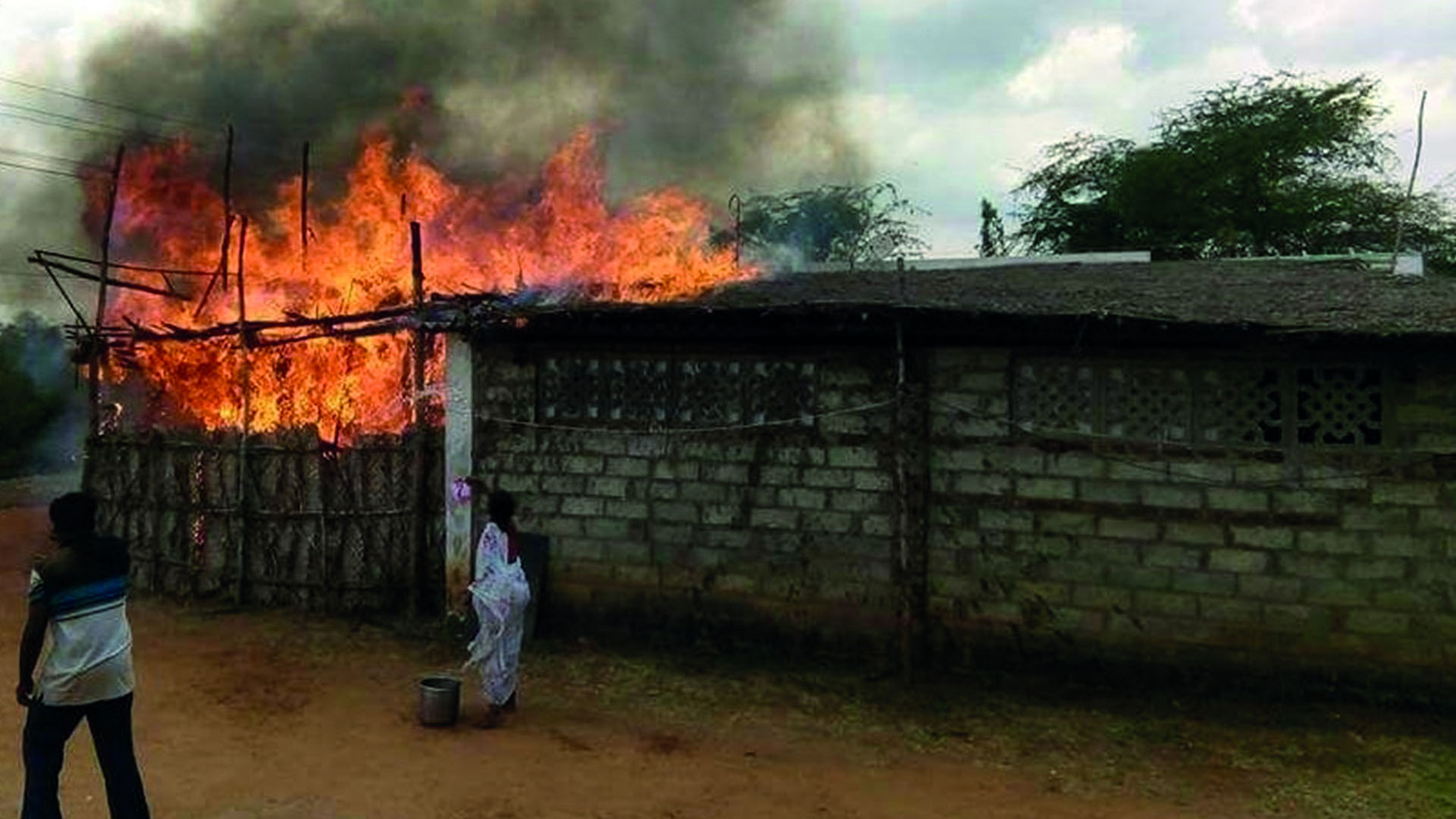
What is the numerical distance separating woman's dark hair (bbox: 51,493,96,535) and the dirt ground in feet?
5.88

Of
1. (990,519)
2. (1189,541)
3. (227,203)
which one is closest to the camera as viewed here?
(1189,541)

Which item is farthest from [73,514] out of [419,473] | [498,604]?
[419,473]

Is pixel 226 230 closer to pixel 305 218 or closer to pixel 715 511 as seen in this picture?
pixel 305 218

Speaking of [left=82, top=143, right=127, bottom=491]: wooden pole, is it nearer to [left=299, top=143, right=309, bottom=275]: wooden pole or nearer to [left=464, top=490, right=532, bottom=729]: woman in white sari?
[left=299, top=143, right=309, bottom=275]: wooden pole

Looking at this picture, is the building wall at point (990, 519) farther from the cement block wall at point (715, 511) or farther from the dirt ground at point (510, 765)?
the dirt ground at point (510, 765)

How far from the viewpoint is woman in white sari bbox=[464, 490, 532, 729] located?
6.87m

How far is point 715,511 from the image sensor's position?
8.65m

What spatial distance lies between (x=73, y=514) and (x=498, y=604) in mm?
2836

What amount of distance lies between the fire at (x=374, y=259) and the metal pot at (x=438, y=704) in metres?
4.03

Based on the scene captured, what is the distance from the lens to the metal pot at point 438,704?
684 cm

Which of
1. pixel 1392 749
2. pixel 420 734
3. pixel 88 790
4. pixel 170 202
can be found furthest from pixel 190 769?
pixel 170 202

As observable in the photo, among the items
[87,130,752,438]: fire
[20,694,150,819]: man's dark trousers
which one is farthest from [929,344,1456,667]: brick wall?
[20,694,150,819]: man's dark trousers

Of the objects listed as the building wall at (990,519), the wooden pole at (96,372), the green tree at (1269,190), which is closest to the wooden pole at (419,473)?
the building wall at (990,519)

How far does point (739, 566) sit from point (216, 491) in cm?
573
